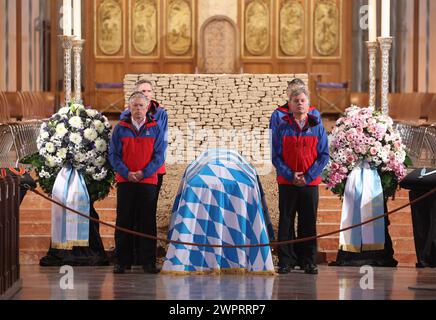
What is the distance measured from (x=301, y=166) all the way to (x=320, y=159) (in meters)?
0.17

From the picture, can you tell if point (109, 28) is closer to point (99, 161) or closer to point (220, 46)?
point (220, 46)

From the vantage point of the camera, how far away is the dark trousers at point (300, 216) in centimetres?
1016

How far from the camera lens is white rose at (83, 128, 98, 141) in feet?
35.7

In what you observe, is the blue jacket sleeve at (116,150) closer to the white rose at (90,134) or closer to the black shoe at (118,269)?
the white rose at (90,134)

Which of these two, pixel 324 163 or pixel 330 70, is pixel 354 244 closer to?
pixel 324 163

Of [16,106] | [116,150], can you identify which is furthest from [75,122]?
[16,106]

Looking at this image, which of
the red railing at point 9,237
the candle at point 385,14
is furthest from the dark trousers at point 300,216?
the candle at point 385,14

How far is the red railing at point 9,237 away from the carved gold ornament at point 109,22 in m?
11.8

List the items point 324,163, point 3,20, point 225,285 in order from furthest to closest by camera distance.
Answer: point 3,20 → point 324,163 → point 225,285

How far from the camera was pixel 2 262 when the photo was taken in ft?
28.0

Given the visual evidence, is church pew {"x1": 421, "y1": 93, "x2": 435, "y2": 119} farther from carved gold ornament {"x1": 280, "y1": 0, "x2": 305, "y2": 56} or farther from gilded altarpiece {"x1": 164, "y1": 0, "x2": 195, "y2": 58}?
gilded altarpiece {"x1": 164, "y1": 0, "x2": 195, "y2": 58}

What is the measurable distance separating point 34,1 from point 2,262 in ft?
44.3

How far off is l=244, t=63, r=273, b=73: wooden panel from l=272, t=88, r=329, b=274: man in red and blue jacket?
35.5 feet

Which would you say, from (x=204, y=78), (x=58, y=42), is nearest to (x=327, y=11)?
(x=58, y=42)
